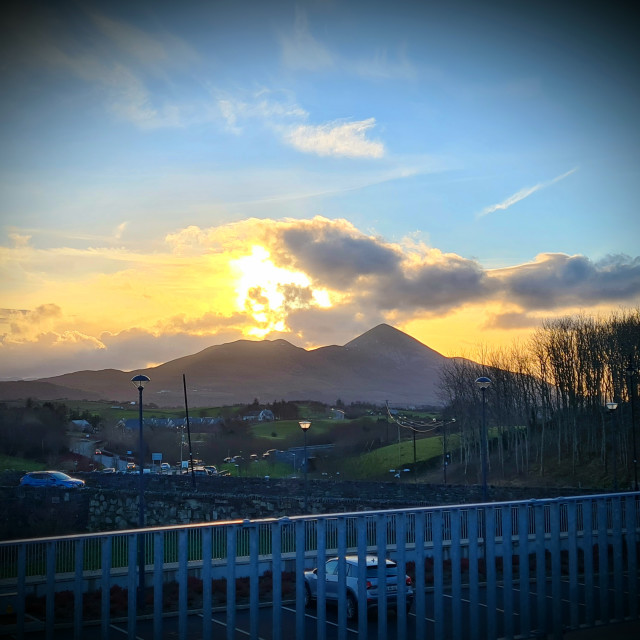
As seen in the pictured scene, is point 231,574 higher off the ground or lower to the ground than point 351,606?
higher

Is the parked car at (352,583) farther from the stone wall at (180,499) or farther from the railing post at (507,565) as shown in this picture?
the stone wall at (180,499)

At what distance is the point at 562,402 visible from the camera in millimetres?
68250

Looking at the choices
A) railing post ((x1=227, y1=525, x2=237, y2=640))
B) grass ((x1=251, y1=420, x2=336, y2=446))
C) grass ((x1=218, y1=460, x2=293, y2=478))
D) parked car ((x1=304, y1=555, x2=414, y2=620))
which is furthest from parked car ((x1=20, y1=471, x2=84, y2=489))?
railing post ((x1=227, y1=525, x2=237, y2=640))

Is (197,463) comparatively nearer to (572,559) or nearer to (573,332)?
(573,332)

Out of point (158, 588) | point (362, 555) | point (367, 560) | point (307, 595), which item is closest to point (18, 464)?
point (307, 595)

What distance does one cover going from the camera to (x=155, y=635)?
747 cm

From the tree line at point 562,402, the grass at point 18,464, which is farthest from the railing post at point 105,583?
the grass at point 18,464

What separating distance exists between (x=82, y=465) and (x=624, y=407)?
203 ft

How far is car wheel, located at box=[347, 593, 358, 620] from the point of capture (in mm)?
8937

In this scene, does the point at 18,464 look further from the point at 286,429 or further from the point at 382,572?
the point at 382,572

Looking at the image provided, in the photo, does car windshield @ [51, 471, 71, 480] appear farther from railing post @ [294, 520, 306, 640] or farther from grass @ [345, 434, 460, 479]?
railing post @ [294, 520, 306, 640]

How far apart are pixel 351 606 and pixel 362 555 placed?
1.55 meters

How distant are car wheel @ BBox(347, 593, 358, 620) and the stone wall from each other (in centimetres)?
3201

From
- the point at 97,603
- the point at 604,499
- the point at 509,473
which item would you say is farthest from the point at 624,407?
the point at 97,603
